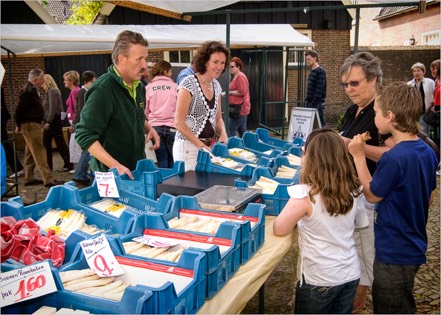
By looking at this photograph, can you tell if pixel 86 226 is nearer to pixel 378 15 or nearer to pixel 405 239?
pixel 405 239

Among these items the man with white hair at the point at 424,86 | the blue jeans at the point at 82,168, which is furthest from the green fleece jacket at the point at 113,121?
the man with white hair at the point at 424,86

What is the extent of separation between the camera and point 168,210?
2.35 metres

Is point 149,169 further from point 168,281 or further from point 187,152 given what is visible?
point 168,281

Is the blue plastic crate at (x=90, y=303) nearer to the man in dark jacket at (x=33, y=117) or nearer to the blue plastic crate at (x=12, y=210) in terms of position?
the blue plastic crate at (x=12, y=210)

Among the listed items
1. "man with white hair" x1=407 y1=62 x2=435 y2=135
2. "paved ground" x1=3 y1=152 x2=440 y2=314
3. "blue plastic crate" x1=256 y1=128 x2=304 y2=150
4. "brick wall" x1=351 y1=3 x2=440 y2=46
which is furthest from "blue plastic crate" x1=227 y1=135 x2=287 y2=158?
"brick wall" x1=351 y1=3 x2=440 y2=46

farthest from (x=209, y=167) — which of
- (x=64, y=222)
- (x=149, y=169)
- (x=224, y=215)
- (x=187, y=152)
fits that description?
(x=64, y=222)

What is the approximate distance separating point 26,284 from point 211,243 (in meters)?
0.77

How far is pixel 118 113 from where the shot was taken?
122 inches

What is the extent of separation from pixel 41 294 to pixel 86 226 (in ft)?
2.55

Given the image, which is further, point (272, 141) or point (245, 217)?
point (272, 141)

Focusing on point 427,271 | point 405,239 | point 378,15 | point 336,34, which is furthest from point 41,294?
point 378,15

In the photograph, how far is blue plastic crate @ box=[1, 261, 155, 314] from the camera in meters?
1.41

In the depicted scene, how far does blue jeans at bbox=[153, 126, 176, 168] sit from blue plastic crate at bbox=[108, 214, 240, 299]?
3.55 metres

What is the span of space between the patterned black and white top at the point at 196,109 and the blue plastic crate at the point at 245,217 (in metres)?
1.47
